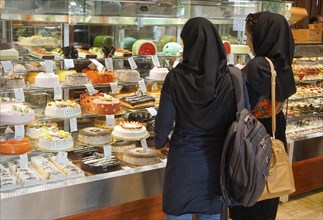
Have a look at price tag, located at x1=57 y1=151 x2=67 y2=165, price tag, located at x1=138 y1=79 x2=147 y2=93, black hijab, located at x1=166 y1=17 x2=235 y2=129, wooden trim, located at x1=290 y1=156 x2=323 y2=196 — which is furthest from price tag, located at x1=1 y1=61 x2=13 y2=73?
wooden trim, located at x1=290 y1=156 x2=323 y2=196

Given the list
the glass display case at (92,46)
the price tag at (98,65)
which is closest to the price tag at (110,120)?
the glass display case at (92,46)

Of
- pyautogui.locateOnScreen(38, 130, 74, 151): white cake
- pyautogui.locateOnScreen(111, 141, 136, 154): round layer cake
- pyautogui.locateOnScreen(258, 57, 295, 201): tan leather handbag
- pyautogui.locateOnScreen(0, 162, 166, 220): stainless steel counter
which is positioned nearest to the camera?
pyautogui.locateOnScreen(258, 57, 295, 201): tan leather handbag

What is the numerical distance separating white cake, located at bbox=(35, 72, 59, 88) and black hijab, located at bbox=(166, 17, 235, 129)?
1269mm

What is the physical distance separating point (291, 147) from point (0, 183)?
3.02 metres

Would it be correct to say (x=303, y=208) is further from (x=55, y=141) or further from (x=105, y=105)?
(x=55, y=141)

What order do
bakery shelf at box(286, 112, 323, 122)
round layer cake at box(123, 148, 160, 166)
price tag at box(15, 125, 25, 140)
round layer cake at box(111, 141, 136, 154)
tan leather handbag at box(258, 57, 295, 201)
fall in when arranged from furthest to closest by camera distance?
bakery shelf at box(286, 112, 323, 122) < round layer cake at box(111, 141, 136, 154) < round layer cake at box(123, 148, 160, 166) < price tag at box(15, 125, 25, 140) < tan leather handbag at box(258, 57, 295, 201)

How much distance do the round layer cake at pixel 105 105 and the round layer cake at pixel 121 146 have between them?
0.38 metres

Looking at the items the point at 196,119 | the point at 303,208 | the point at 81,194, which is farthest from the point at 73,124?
the point at 303,208

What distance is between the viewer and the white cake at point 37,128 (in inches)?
137

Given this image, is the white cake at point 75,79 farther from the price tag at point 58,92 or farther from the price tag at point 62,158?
the price tag at point 62,158

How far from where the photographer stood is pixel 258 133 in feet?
8.57

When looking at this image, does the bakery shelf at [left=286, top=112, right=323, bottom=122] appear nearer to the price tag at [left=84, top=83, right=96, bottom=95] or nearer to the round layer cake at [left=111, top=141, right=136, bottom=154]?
the round layer cake at [left=111, top=141, right=136, bottom=154]

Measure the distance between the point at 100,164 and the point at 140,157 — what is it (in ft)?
1.22

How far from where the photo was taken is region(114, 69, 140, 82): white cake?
12.5 ft
